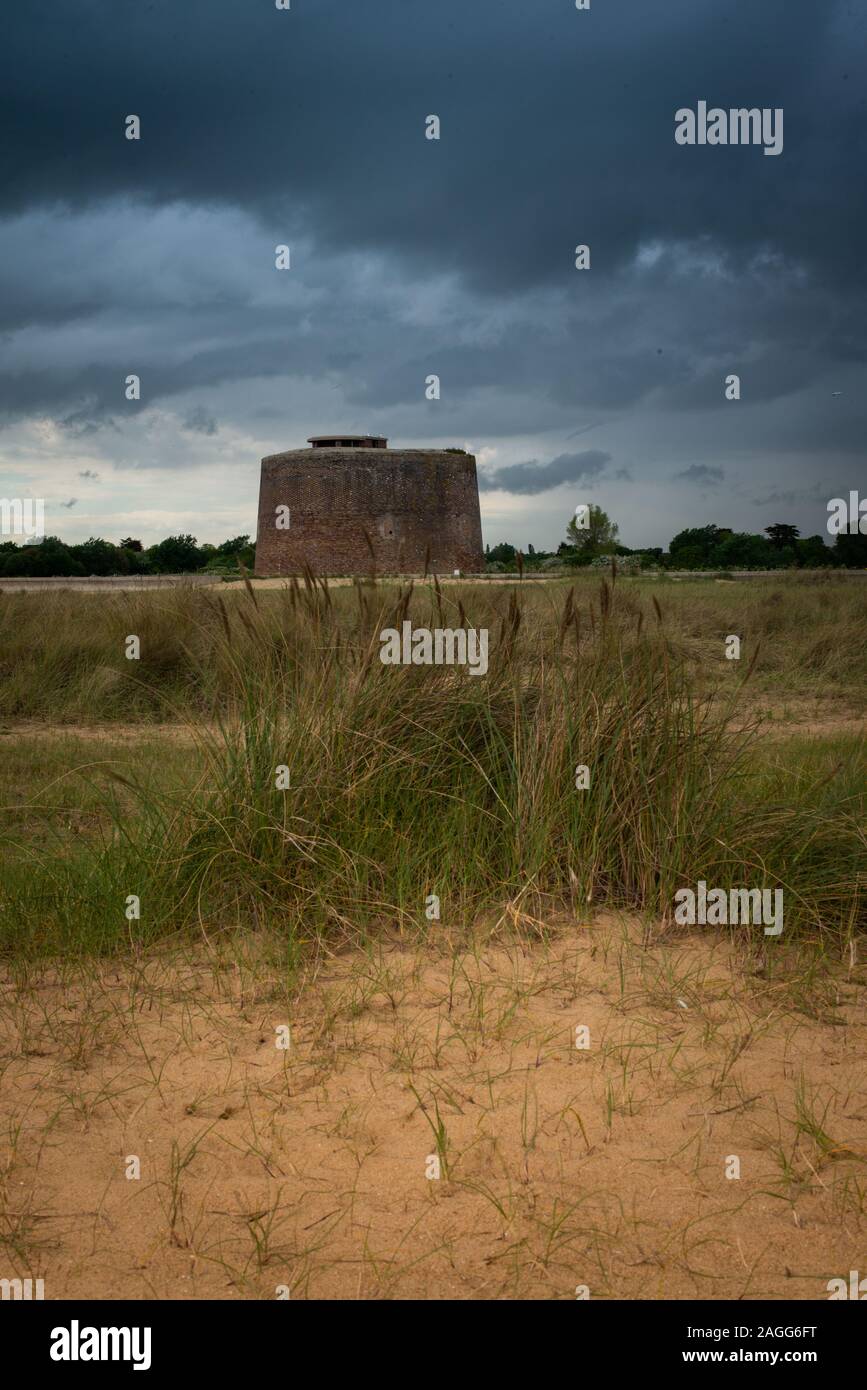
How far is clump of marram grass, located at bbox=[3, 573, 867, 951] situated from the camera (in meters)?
3.52

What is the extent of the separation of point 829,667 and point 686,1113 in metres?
7.75

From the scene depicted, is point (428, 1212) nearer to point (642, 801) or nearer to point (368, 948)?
point (368, 948)

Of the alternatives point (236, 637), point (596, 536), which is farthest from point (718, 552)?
point (236, 637)

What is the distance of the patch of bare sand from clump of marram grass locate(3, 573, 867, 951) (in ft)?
0.69

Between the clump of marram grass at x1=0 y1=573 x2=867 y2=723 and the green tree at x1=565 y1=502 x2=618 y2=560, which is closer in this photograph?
the clump of marram grass at x1=0 y1=573 x2=867 y2=723

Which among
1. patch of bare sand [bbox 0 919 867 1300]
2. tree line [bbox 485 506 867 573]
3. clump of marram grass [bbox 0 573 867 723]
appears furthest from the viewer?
tree line [bbox 485 506 867 573]

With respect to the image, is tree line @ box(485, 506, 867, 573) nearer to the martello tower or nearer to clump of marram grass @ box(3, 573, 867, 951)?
the martello tower

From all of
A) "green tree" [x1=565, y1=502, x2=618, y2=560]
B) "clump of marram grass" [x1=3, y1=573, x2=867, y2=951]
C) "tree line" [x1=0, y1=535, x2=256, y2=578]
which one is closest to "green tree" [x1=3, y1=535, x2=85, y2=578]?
"tree line" [x1=0, y1=535, x2=256, y2=578]

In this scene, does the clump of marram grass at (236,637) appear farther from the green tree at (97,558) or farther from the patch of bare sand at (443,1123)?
the green tree at (97,558)

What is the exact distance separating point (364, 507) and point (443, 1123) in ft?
112

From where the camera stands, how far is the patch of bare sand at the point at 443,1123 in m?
2.03

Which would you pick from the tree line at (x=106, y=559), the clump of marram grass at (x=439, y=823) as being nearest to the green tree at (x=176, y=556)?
the tree line at (x=106, y=559)

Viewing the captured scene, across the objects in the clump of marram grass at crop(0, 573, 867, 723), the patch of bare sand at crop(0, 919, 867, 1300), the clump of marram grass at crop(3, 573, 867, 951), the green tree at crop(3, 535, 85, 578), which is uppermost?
the green tree at crop(3, 535, 85, 578)

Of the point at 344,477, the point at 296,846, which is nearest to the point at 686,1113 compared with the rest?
the point at 296,846
